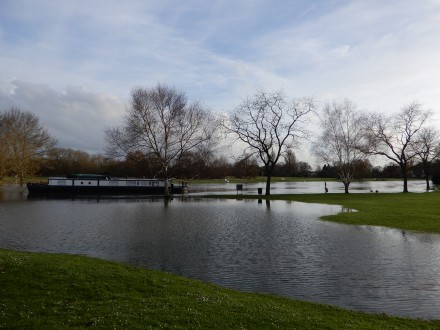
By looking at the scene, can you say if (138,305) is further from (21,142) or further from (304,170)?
(304,170)

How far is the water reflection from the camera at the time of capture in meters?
11.6

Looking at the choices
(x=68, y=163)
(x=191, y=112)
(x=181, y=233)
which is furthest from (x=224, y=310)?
(x=68, y=163)

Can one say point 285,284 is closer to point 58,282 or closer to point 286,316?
point 286,316

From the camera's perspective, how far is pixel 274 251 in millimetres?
17297

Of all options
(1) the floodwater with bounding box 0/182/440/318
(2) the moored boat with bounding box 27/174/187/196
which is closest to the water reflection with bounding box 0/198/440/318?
(1) the floodwater with bounding box 0/182/440/318

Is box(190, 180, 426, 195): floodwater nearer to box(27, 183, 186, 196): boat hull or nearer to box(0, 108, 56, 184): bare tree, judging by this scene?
box(27, 183, 186, 196): boat hull

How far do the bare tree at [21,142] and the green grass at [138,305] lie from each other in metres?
66.9

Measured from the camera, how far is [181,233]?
22.1 meters

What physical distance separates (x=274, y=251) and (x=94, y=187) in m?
49.5

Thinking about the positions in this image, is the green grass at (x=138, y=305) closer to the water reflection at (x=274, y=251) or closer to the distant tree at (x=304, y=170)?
the water reflection at (x=274, y=251)

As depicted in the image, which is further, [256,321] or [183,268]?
[183,268]

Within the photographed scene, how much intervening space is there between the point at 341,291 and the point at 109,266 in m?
6.95

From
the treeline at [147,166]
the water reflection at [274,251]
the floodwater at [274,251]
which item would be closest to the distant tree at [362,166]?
the treeline at [147,166]

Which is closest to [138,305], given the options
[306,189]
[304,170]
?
[306,189]
